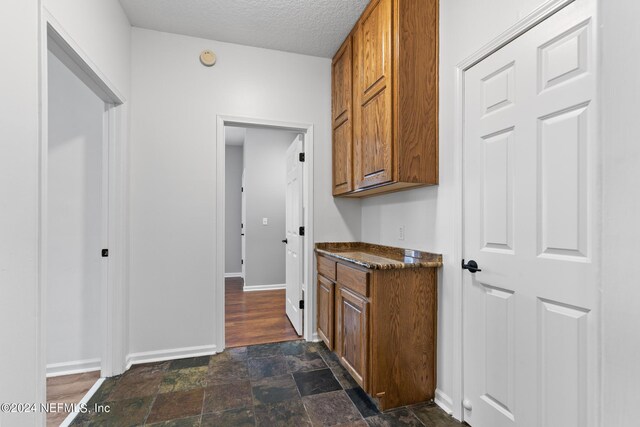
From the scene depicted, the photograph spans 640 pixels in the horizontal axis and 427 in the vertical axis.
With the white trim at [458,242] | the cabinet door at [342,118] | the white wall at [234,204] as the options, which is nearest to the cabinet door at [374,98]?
the cabinet door at [342,118]

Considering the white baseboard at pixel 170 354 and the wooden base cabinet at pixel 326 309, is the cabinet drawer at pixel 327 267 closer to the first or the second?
the wooden base cabinet at pixel 326 309

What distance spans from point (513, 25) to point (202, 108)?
2270 millimetres

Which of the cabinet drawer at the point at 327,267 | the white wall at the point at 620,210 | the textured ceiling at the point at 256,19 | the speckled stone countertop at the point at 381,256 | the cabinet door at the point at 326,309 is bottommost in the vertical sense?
the cabinet door at the point at 326,309

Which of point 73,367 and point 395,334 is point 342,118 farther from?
point 73,367

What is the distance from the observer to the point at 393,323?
173 centimetres

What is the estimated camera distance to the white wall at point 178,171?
2367 millimetres

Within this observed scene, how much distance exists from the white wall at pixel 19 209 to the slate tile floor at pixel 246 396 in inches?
27.9

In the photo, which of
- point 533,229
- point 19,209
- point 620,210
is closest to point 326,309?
point 533,229

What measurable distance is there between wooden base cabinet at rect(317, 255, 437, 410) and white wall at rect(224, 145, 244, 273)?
4.42 metres

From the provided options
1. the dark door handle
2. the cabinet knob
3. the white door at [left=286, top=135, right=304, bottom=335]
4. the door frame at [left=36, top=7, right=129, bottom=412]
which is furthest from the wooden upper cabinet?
the door frame at [left=36, top=7, right=129, bottom=412]

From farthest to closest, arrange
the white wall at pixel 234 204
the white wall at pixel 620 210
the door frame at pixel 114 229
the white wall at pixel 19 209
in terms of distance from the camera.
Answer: the white wall at pixel 234 204 < the door frame at pixel 114 229 < the white wall at pixel 19 209 < the white wall at pixel 620 210

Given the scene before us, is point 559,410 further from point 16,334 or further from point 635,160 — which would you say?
→ point 16,334

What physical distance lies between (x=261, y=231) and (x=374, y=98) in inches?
128

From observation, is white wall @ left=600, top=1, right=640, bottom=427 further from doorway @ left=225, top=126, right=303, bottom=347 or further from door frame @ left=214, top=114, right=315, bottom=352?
doorway @ left=225, top=126, right=303, bottom=347
